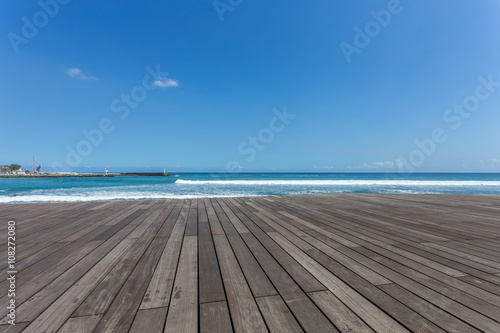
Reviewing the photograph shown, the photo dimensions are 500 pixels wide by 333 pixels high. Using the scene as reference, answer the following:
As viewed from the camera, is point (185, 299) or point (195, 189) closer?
point (185, 299)

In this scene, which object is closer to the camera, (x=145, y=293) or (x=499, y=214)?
(x=145, y=293)

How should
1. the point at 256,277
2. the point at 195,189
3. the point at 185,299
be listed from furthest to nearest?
the point at 195,189 → the point at 256,277 → the point at 185,299

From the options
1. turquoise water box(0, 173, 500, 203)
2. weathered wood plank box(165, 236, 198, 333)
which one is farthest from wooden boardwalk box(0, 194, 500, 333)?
turquoise water box(0, 173, 500, 203)

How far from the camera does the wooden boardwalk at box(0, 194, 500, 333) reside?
1192 millimetres

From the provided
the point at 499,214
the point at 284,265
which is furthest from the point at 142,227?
the point at 499,214

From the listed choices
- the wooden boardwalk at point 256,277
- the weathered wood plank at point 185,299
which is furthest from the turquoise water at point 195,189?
the weathered wood plank at point 185,299

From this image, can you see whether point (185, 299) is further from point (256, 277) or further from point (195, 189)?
point (195, 189)

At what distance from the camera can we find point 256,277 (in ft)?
5.51

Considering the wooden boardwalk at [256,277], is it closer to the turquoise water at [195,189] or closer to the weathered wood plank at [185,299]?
the weathered wood plank at [185,299]

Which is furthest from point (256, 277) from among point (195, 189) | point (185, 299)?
point (195, 189)

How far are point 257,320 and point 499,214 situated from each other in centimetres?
538

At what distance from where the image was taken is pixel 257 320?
119 cm

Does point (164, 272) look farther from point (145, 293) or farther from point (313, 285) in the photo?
point (313, 285)

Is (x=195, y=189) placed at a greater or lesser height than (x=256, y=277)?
lesser
